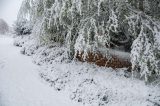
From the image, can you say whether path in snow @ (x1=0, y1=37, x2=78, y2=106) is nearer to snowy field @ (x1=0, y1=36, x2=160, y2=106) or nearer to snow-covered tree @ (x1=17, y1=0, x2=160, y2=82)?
snowy field @ (x1=0, y1=36, x2=160, y2=106)

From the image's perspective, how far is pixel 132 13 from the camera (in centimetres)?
782

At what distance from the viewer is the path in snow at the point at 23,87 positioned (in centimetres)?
746

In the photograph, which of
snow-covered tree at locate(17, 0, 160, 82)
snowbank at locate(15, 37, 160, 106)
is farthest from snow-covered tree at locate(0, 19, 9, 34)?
snow-covered tree at locate(17, 0, 160, 82)

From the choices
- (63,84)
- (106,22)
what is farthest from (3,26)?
(106,22)

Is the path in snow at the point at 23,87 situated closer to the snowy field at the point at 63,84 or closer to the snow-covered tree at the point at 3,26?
the snowy field at the point at 63,84

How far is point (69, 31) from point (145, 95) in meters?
2.79

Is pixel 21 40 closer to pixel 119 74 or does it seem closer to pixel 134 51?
pixel 119 74

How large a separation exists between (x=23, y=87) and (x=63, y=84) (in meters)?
1.16

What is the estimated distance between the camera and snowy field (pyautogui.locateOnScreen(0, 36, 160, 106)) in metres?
7.42

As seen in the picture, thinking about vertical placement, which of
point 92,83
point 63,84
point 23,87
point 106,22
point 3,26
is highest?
point 106,22

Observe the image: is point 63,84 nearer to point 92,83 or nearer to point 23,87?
point 92,83

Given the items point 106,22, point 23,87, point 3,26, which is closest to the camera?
point 106,22

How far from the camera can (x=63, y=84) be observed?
8.25m

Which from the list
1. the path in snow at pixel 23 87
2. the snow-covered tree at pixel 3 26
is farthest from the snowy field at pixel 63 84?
the snow-covered tree at pixel 3 26
